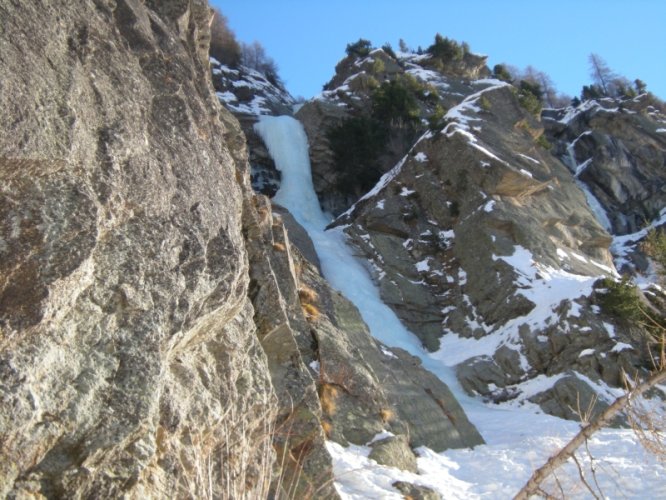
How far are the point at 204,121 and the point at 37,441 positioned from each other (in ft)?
13.2

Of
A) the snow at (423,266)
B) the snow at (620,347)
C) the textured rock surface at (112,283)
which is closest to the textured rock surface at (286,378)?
the textured rock surface at (112,283)

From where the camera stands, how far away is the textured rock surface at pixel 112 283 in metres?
3.24

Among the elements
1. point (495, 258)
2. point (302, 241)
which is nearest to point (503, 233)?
point (495, 258)

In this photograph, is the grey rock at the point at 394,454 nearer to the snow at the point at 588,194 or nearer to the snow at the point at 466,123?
the snow at the point at 466,123

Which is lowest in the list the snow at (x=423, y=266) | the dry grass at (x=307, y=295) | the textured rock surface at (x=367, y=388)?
the textured rock surface at (x=367, y=388)

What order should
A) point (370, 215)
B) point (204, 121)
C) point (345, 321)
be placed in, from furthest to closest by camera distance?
point (370, 215) < point (345, 321) < point (204, 121)

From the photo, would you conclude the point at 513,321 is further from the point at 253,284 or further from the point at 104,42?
the point at 104,42

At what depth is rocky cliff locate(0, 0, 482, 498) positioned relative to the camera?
325 centimetres

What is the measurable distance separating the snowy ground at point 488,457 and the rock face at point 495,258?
66 cm

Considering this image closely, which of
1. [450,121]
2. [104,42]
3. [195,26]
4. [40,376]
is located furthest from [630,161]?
[40,376]

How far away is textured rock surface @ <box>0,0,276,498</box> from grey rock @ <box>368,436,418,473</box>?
261 centimetres

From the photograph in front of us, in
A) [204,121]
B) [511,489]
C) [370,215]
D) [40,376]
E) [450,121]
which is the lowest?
→ [511,489]

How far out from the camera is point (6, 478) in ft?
9.70

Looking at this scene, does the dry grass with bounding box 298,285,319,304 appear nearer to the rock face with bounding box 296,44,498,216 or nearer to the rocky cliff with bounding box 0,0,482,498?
the rocky cliff with bounding box 0,0,482,498
